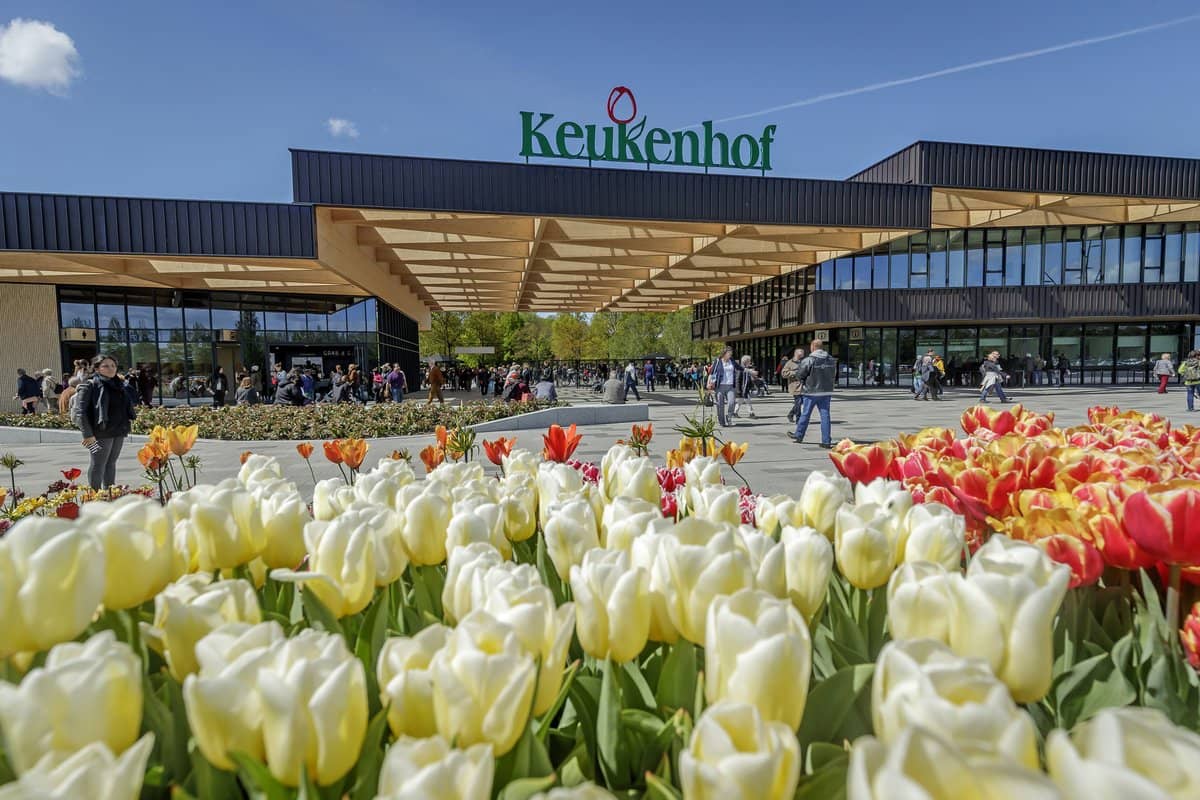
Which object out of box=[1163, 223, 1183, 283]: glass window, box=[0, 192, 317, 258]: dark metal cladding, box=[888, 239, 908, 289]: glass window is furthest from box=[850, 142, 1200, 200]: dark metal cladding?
box=[0, 192, 317, 258]: dark metal cladding

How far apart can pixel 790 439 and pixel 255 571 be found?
38.3ft

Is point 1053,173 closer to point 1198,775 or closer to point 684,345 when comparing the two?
point 1198,775

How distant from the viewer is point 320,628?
1.12m

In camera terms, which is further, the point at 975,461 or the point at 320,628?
the point at 975,461

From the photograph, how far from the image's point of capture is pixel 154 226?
14.6 m

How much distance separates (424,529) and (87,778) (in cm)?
79

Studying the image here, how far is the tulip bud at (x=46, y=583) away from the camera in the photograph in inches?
33.8

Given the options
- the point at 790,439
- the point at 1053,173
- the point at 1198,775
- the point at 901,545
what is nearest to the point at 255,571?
the point at 901,545

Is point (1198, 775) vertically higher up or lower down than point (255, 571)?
higher up

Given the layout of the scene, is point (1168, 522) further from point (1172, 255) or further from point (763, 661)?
point (1172, 255)

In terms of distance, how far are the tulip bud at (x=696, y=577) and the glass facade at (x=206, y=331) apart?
2751 cm

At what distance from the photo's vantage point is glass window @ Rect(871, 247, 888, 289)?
27.6 meters

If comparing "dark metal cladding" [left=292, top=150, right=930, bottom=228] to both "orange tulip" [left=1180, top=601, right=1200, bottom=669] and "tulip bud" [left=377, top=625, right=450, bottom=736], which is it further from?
"orange tulip" [left=1180, top=601, right=1200, bottom=669]

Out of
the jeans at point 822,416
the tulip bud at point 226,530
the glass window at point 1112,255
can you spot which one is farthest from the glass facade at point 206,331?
the glass window at point 1112,255
